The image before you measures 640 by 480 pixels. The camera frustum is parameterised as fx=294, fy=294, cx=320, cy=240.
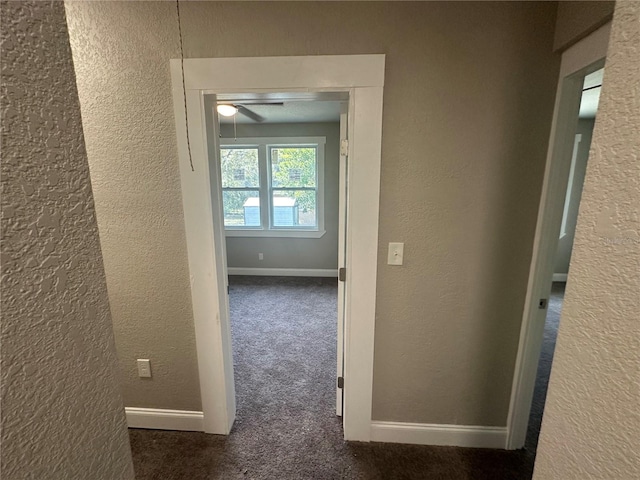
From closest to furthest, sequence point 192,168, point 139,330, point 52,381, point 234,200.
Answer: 1. point 52,381
2. point 192,168
3. point 139,330
4. point 234,200

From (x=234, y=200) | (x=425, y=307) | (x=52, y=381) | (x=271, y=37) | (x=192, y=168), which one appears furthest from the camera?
(x=234, y=200)

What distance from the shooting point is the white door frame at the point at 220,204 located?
1309 millimetres

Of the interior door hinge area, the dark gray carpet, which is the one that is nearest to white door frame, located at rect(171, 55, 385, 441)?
the interior door hinge area

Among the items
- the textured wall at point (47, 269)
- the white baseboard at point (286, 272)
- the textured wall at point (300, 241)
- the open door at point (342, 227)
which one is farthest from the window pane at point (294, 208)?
the textured wall at point (47, 269)

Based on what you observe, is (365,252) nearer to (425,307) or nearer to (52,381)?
(425,307)

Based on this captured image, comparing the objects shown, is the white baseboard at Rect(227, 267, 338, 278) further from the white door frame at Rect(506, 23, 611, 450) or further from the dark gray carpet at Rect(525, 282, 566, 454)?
the white door frame at Rect(506, 23, 611, 450)

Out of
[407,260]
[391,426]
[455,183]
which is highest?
[455,183]

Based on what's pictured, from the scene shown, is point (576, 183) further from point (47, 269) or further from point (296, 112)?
point (47, 269)

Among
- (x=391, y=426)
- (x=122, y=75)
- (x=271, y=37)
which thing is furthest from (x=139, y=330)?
(x=271, y=37)

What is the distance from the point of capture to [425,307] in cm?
153

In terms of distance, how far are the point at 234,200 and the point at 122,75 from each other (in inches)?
127

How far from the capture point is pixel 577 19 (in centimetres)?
113

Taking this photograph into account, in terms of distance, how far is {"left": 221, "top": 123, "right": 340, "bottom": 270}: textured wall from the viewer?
419 cm

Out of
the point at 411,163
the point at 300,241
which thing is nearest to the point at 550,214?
the point at 411,163
